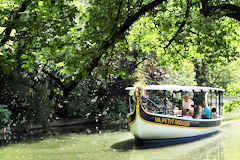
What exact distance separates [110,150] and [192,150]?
3197 millimetres

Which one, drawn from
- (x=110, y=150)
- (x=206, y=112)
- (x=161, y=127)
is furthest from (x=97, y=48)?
(x=206, y=112)

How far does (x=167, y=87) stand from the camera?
48.0 ft

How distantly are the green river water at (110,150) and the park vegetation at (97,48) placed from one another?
202 centimetres

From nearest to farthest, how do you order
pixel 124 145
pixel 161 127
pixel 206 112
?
pixel 124 145, pixel 161 127, pixel 206 112

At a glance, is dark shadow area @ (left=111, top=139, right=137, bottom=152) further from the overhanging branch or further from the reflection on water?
the overhanging branch

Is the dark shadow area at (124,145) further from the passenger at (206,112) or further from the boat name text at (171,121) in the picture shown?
the passenger at (206,112)

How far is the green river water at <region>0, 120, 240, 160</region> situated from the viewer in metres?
11.7

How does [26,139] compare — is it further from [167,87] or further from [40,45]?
[40,45]

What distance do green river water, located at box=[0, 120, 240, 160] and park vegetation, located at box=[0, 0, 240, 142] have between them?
202 centimetres

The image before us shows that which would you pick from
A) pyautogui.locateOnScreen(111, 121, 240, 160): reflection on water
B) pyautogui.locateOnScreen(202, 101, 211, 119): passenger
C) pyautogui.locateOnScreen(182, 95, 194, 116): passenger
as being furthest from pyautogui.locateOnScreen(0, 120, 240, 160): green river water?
pyautogui.locateOnScreen(182, 95, 194, 116): passenger

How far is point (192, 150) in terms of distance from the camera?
13.2m

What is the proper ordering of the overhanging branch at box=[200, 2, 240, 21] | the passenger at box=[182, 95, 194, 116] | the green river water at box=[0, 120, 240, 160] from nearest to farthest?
the overhanging branch at box=[200, 2, 240, 21]
the green river water at box=[0, 120, 240, 160]
the passenger at box=[182, 95, 194, 116]

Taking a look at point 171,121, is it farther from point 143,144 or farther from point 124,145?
point 124,145

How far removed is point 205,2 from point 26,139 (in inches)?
420
